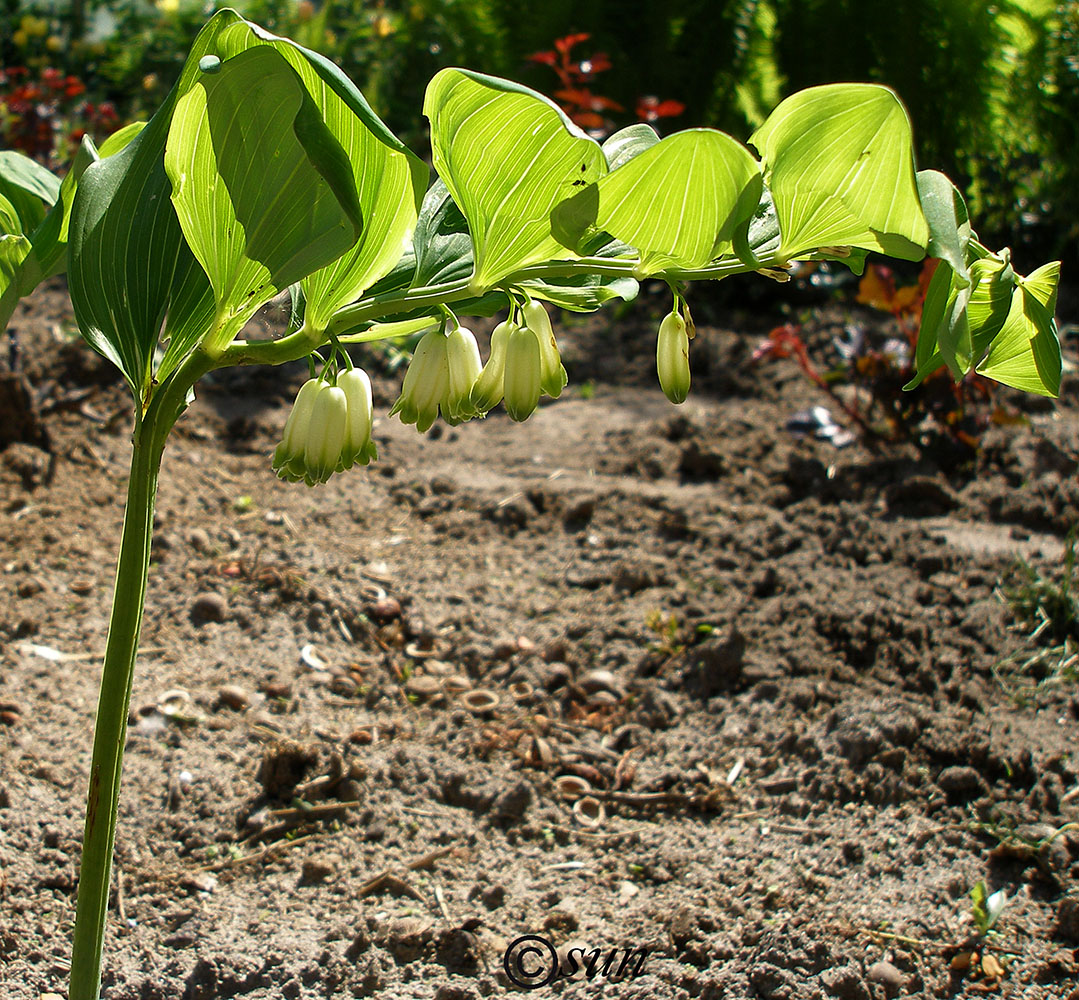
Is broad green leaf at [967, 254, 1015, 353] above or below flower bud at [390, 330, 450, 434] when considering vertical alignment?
above

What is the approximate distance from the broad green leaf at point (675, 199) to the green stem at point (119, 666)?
47 centimetres

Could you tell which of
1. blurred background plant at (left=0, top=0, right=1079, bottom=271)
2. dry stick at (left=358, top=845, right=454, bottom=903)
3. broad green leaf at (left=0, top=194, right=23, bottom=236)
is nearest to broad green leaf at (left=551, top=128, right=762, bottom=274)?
broad green leaf at (left=0, top=194, right=23, bottom=236)

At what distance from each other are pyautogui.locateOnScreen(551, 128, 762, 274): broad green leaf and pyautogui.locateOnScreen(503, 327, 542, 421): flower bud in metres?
0.16

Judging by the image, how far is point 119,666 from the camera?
3.77ft

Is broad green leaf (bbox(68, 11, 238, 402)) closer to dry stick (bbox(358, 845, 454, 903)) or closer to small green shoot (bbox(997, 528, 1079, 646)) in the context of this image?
dry stick (bbox(358, 845, 454, 903))

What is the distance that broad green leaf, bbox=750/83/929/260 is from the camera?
865 mm

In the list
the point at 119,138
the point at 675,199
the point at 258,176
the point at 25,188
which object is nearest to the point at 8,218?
the point at 25,188

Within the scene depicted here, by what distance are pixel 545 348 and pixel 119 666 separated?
0.61 metres

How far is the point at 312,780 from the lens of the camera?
2.13 metres

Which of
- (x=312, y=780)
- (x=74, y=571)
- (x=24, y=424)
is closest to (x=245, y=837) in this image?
(x=312, y=780)

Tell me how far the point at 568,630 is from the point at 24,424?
188 centimetres

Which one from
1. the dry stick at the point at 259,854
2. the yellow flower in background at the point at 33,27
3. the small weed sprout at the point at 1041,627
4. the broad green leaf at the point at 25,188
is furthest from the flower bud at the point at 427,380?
the yellow flower in background at the point at 33,27

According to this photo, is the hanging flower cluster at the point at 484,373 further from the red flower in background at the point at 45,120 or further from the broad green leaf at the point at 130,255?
the red flower in background at the point at 45,120

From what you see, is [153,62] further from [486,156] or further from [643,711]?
[486,156]
